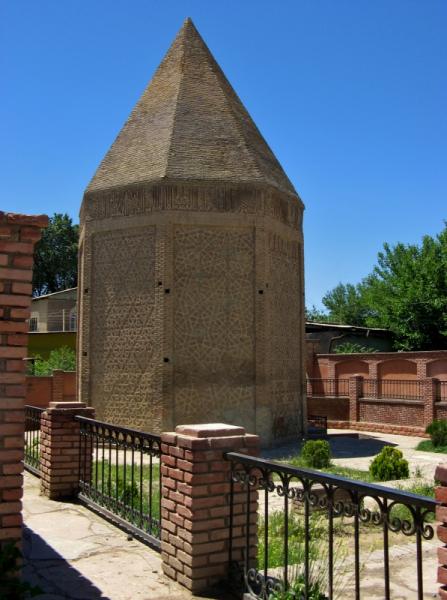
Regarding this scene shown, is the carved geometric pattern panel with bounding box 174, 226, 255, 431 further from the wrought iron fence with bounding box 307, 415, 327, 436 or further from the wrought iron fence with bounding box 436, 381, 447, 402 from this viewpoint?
the wrought iron fence with bounding box 436, 381, 447, 402

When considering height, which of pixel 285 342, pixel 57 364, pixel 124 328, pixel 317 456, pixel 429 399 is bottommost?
pixel 317 456

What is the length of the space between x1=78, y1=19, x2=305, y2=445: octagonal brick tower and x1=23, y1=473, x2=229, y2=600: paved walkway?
8.60m

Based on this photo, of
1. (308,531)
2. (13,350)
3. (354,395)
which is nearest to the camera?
(308,531)

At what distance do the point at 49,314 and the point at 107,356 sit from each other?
21875 millimetres

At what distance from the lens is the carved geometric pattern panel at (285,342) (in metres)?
16.1

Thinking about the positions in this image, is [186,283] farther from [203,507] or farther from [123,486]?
[203,507]

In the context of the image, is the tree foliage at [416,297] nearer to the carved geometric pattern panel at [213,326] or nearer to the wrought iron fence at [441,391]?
the wrought iron fence at [441,391]

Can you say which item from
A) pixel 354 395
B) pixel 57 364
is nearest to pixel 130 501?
pixel 354 395

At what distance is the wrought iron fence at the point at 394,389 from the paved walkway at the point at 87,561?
17.4m

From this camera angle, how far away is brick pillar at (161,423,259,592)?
419 centimetres

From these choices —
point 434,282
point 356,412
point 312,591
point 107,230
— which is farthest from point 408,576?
point 434,282

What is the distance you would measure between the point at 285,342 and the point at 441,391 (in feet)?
23.7

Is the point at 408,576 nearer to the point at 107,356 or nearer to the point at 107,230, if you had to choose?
the point at 107,356

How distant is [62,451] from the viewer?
7.12 metres
